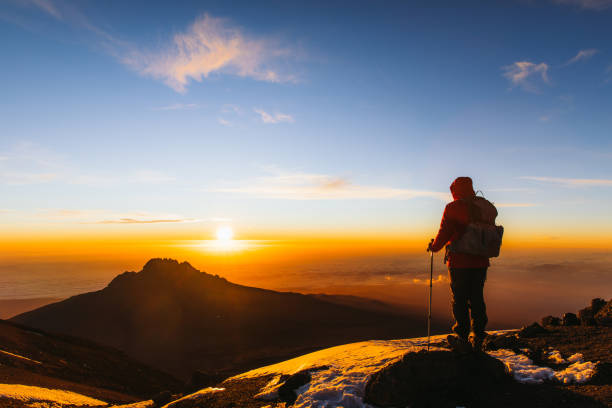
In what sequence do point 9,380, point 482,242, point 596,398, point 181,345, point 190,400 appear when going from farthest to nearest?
point 181,345 → point 9,380 → point 190,400 → point 482,242 → point 596,398

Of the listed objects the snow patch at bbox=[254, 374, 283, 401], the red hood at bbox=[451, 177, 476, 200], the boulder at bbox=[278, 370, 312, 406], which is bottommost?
the snow patch at bbox=[254, 374, 283, 401]

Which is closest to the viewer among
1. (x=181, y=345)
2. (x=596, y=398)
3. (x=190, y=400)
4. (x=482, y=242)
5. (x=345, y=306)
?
(x=596, y=398)

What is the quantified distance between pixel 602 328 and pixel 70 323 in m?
51.7

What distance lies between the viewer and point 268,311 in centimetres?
4688

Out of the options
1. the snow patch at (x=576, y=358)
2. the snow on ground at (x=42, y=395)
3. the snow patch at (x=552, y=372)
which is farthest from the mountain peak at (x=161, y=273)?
the snow patch at (x=576, y=358)

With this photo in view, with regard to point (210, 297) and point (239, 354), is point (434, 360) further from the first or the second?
point (210, 297)

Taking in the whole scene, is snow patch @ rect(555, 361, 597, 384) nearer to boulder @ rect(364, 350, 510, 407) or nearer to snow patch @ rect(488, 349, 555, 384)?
snow patch @ rect(488, 349, 555, 384)

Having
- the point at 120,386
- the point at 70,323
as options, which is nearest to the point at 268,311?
the point at 70,323

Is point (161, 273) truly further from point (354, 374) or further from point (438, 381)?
point (438, 381)

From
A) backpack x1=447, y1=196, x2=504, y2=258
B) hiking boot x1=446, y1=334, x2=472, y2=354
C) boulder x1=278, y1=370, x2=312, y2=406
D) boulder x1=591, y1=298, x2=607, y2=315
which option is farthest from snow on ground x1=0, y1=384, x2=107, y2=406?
boulder x1=591, y1=298, x2=607, y2=315

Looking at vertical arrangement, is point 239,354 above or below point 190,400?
below

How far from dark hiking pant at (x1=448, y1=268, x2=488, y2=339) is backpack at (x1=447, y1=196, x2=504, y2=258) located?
1.35 feet

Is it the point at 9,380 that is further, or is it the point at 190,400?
the point at 9,380

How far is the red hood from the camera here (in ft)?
21.0
